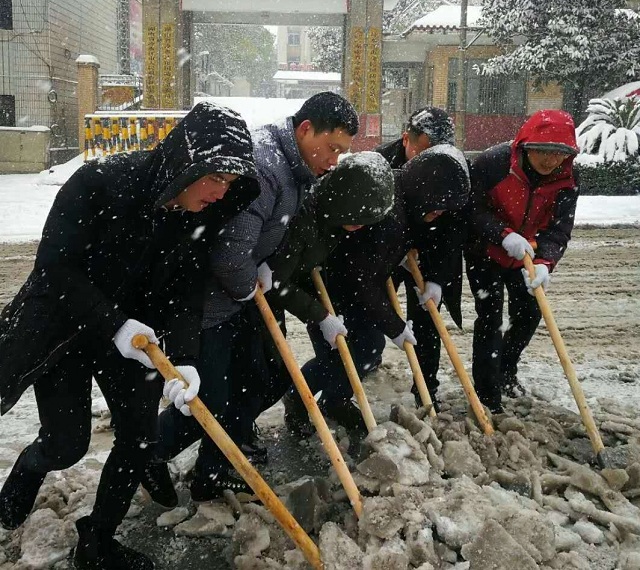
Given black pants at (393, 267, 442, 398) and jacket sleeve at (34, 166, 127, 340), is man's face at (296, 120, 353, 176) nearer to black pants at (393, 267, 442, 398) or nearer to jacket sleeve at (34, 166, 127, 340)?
jacket sleeve at (34, 166, 127, 340)

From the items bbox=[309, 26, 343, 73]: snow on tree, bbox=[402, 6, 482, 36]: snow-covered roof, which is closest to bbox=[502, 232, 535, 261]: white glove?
bbox=[402, 6, 482, 36]: snow-covered roof

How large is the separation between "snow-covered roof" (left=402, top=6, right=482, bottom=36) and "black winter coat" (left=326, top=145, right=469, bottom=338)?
17.1 metres

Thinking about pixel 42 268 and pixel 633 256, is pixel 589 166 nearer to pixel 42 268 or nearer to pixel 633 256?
pixel 633 256

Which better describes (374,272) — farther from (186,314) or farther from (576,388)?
(576,388)

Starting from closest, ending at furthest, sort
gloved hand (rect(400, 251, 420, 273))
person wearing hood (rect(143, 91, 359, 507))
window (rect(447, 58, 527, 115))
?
person wearing hood (rect(143, 91, 359, 507))
gloved hand (rect(400, 251, 420, 273))
window (rect(447, 58, 527, 115))

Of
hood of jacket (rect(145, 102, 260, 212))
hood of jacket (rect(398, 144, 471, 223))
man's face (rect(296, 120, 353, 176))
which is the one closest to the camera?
hood of jacket (rect(145, 102, 260, 212))

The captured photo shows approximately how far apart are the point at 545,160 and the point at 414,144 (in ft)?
2.65

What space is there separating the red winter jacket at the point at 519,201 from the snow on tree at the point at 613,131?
8.97 meters

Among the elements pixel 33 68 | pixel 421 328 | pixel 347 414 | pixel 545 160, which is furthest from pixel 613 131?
pixel 33 68

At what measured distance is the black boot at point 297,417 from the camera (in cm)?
350

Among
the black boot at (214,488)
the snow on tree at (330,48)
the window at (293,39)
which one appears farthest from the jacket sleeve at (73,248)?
the window at (293,39)

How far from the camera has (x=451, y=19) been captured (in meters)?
19.8

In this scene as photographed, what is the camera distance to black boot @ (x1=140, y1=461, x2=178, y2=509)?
8.96 ft

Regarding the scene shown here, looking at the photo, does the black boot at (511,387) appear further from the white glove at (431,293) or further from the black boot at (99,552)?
the black boot at (99,552)
